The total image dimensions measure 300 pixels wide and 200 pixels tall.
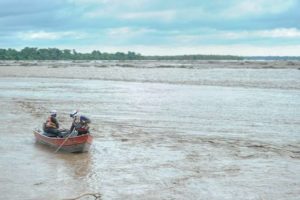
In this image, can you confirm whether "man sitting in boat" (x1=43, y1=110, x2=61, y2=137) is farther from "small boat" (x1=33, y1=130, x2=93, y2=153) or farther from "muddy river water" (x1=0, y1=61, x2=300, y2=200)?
"muddy river water" (x1=0, y1=61, x2=300, y2=200)

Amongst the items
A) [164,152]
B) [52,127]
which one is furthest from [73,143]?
[164,152]

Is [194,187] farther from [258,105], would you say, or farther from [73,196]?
[258,105]

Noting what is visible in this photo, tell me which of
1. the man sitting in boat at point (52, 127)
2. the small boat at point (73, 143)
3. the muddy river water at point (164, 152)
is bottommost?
the muddy river water at point (164, 152)

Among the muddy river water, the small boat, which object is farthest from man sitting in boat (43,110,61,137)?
the muddy river water

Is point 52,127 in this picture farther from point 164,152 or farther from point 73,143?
point 164,152

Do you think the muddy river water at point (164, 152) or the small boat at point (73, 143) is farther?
the small boat at point (73, 143)

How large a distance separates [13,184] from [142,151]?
697 centimetres

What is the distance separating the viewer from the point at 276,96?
42.4m

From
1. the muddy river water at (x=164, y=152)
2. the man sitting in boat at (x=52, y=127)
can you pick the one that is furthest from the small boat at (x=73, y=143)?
the man sitting in boat at (x=52, y=127)

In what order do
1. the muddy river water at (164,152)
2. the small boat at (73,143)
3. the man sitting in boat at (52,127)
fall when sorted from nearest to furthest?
the muddy river water at (164,152) < the small boat at (73,143) < the man sitting in boat at (52,127)

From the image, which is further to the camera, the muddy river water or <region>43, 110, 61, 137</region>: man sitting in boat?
A: <region>43, 110, 61, 137</region>: man sitting in boat

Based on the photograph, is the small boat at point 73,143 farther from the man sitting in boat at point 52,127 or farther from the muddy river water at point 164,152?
the man sitting in boat at point 52,127

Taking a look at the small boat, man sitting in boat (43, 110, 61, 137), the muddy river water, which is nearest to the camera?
the muddy river water

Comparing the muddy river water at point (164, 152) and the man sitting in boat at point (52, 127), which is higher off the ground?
the man sitting in boat at point (52, 127)
